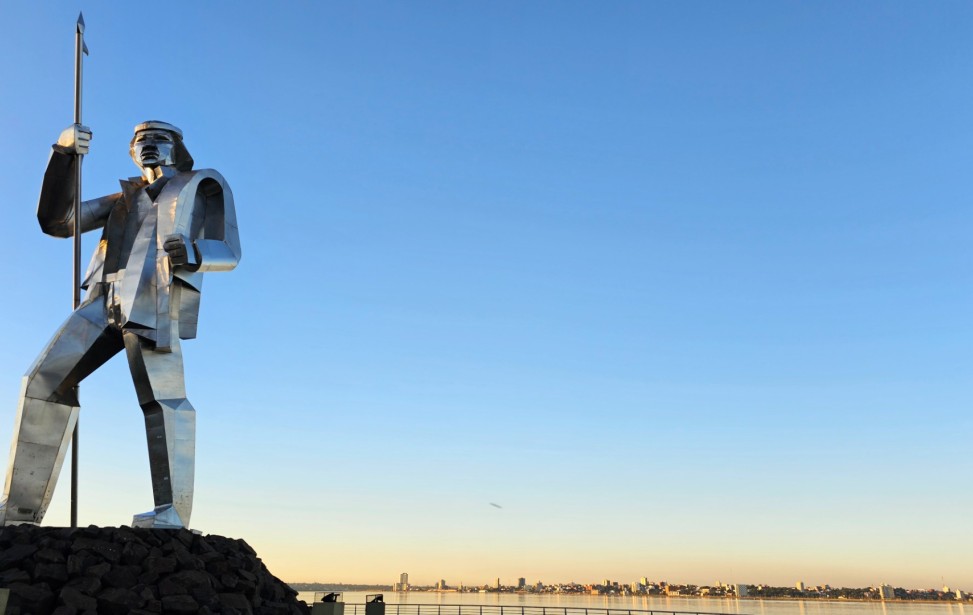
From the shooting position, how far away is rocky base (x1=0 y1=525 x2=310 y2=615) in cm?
876

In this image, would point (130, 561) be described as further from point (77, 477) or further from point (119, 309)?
point (119, 309)

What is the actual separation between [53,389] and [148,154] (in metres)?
3.58

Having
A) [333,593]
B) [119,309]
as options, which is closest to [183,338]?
[119,309]

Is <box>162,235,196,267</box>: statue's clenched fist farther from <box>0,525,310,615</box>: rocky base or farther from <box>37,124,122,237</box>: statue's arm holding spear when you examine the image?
<box>0,525,310,615</box>: rocky base

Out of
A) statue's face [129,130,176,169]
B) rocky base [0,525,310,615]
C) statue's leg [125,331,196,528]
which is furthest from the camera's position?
statue's face [129,130,176,169]

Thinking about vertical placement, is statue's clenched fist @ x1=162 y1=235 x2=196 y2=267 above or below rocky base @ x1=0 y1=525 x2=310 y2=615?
above

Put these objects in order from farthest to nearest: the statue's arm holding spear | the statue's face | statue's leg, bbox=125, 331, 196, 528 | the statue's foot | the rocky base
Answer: the statue's face, the statue's arm holding spear, statue's leg, bbox=125, 331, 196, 528, the statue's foot, the rocky base

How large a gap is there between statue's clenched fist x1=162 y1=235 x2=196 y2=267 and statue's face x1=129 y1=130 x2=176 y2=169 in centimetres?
163

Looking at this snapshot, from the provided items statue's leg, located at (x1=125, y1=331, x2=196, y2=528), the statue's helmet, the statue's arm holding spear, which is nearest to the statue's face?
the statue's helmet

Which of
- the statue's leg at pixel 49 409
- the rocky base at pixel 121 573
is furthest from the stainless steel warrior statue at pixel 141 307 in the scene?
the rocky base at pixel 121 573

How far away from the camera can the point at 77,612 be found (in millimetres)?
8609

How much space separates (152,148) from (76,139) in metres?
1.02

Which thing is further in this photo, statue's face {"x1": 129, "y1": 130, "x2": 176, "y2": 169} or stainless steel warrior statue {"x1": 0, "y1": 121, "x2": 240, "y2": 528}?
statue's face {"x1": 129, "y1": 130, "x2": 176, "y2": 169}

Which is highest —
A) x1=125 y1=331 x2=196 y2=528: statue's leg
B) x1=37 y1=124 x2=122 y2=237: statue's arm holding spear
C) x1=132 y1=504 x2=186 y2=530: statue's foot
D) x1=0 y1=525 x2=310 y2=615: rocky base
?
x1=37 y1=124 x2=122 y2=237: statue's arm holding spear
